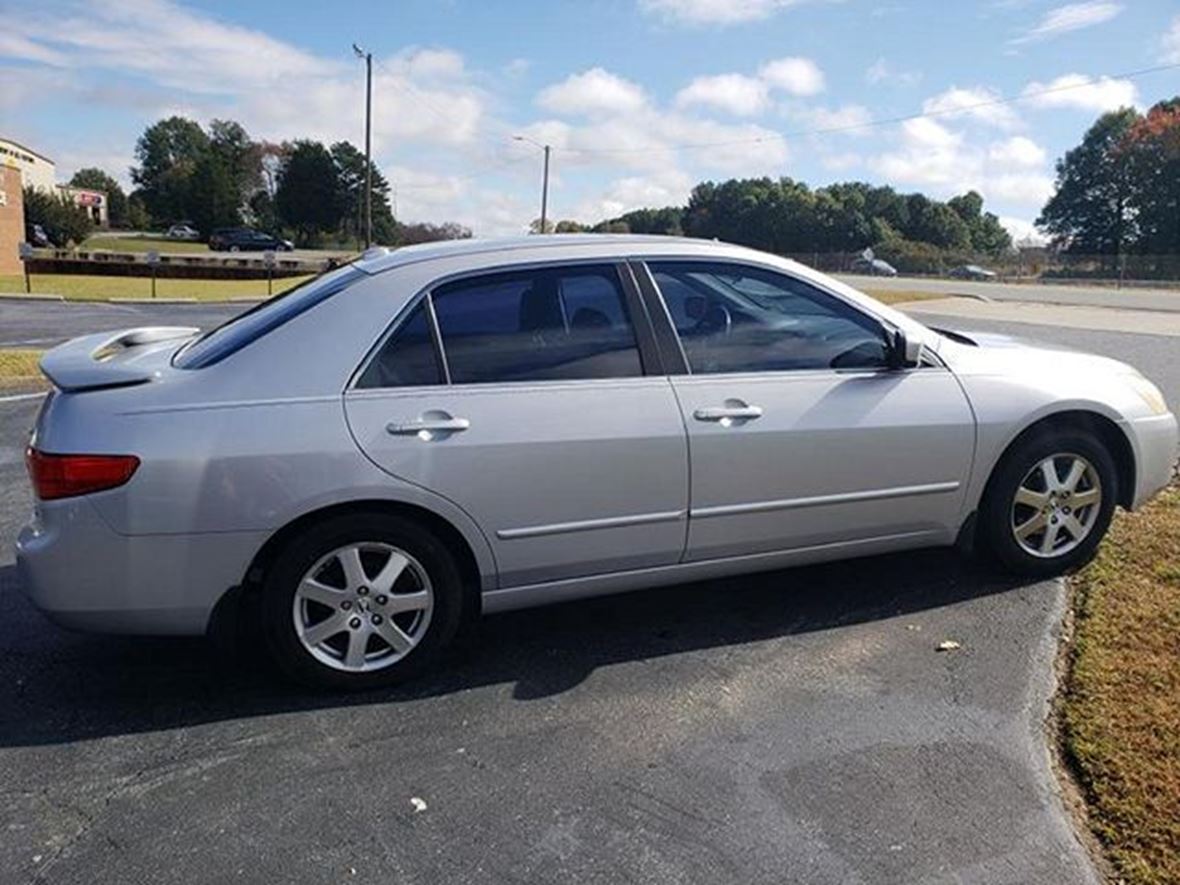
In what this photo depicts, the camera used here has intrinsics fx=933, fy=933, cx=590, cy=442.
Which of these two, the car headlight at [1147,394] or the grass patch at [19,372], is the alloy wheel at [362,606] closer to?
the car headlight at [1147,394]

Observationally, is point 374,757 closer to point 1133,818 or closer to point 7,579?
point 1133,818

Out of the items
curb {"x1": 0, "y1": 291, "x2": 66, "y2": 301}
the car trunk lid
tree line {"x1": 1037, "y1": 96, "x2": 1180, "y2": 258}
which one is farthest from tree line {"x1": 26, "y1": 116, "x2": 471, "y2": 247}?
the car trunk lid

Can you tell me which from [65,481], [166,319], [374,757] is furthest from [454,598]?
[166,319]

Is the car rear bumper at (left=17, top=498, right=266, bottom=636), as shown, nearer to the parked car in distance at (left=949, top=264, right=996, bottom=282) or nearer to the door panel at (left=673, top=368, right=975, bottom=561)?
the door panel at (left=673, top=368, right=975, bottom=561)

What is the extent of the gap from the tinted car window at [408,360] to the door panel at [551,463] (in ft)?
0.17

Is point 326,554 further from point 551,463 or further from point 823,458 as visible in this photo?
point 823,458

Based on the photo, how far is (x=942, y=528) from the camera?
4.12 m

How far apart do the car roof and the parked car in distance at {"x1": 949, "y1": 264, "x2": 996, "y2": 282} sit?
5983 cm

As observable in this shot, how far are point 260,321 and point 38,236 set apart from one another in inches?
2277

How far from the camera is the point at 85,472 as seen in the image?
302 centimetres

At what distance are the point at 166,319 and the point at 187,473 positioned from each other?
17127mm

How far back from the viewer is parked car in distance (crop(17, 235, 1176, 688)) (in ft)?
10.2

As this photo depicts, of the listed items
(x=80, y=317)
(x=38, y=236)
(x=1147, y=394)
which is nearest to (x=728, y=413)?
(x=1147, y=394)

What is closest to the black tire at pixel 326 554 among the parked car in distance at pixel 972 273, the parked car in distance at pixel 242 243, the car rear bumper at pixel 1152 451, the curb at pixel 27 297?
the car rear bumper at pixel 1152 451
